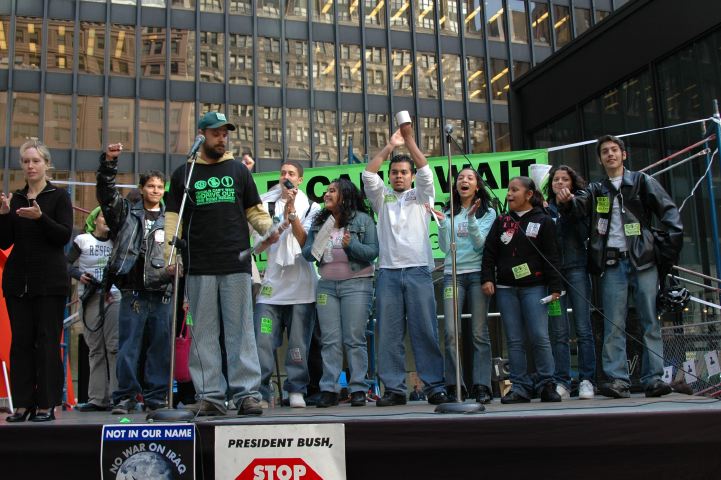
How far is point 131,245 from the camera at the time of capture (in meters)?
5.85

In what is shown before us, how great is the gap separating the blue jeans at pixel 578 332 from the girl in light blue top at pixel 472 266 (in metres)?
0.55

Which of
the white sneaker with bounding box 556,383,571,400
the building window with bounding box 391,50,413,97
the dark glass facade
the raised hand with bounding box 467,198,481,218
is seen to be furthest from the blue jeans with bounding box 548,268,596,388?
the building window with bounding box 391,50,413,97

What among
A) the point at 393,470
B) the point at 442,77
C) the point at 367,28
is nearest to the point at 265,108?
the point at 367,28

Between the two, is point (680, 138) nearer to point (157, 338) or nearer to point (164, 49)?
point (157, 338)

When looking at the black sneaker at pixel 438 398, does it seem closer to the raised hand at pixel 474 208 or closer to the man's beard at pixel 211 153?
the raised hand at pixel 474 208

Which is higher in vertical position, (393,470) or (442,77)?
(442,77)

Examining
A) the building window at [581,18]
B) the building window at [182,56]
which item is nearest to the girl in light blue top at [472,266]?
the building window at [182,56]

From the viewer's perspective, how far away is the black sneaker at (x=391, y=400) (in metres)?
5.25

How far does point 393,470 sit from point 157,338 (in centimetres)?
285

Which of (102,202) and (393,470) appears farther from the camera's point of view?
(102,202)

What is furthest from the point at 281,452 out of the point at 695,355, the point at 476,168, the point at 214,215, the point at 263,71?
the point at 263,71

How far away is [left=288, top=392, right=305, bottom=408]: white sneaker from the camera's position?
5645mm

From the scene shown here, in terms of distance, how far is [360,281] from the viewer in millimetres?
5727

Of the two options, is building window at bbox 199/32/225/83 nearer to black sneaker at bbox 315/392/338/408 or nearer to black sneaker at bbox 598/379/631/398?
black sneaker at bbox 315/392/338/408
